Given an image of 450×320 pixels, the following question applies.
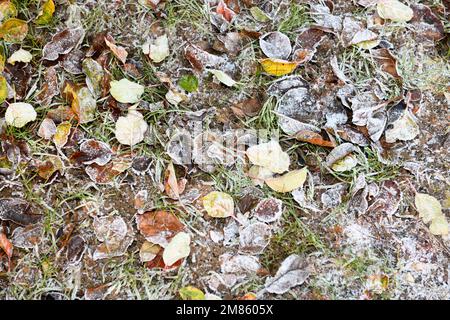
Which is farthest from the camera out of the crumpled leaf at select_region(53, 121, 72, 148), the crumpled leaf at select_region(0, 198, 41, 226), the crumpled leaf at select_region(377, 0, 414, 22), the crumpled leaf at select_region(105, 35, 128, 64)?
the crumpled leaf at select_region(377, 0, 414, 22)

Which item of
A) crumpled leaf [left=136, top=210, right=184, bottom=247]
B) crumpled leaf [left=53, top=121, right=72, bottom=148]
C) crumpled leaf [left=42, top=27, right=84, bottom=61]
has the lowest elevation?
crumpled leaf [left=136, top=210, right=184, bottom=247]

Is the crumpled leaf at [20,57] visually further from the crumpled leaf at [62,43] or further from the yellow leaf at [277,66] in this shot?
the yellow leaf at [277,66]

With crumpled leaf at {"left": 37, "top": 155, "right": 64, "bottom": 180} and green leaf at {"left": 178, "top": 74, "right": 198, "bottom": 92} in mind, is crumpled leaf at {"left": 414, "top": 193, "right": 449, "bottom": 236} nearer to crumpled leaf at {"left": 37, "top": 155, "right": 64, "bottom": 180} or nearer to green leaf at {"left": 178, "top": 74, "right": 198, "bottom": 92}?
green leaf at {"left": 178, "top": 74, "right": 198, "bottom": 92}

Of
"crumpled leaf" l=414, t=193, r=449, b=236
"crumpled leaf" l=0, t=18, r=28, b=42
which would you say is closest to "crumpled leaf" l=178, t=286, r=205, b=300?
"crumpled leaf" l=414, t=193, r=449, b=236

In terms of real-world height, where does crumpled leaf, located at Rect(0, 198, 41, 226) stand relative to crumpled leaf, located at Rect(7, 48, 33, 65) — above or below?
below

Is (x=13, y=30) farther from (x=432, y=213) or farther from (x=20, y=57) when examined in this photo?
(x=432, y=213)

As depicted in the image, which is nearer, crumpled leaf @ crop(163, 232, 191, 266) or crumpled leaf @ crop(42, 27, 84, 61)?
crumpled leaf @ crop(163, 232, 191, 266)

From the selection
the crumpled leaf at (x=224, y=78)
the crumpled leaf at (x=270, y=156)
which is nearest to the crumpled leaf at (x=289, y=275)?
the crumpled leaf at (x=270, y=156)

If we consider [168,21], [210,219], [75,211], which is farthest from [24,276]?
[168,21]
